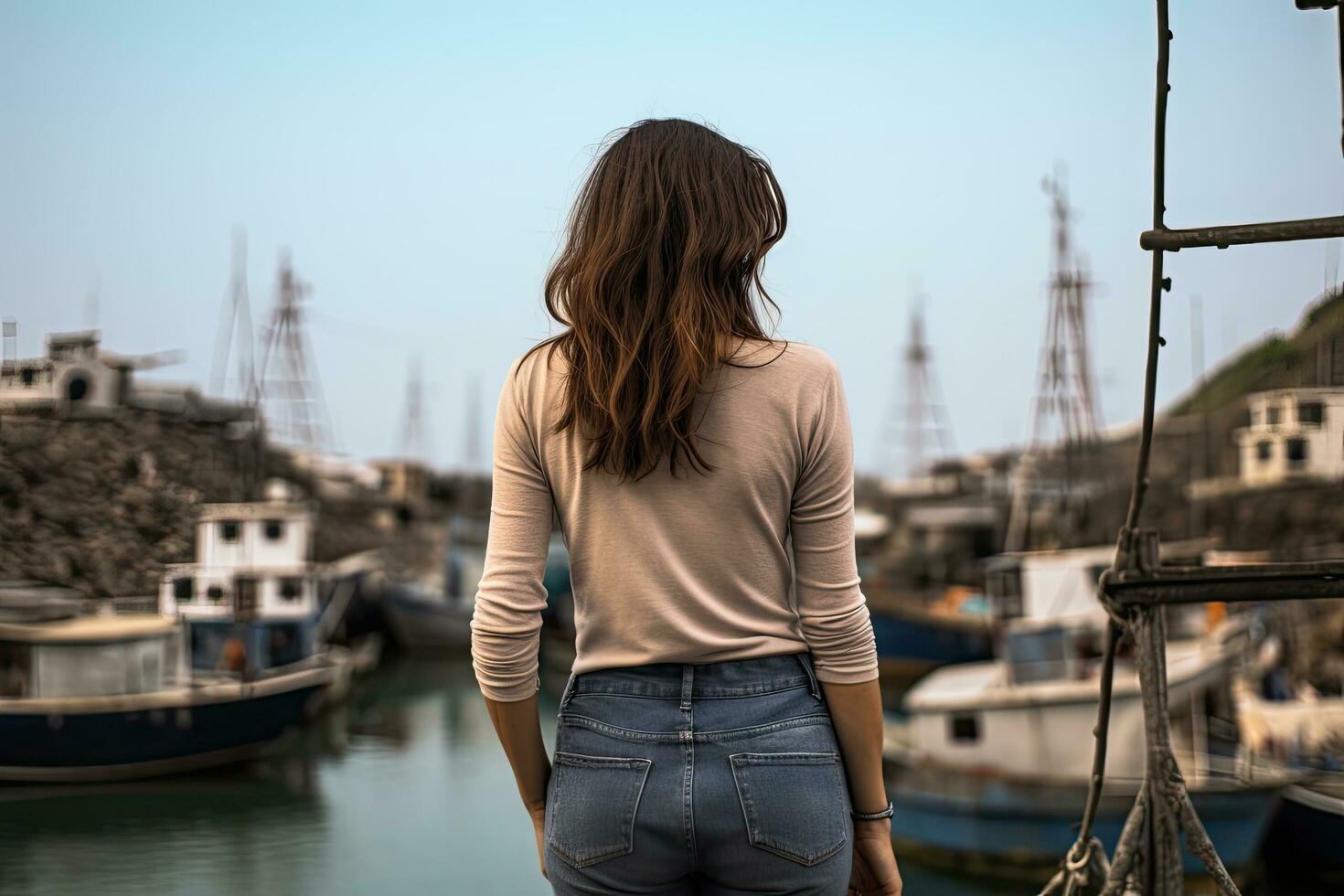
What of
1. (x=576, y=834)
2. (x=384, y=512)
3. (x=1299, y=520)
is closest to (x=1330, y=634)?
(x=1299, y=520)

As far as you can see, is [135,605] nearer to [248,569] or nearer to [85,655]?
[85,655]

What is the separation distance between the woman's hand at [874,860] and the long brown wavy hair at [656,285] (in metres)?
0.27

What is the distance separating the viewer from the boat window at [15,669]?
306 centimetres

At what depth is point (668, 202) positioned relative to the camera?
0.78 metres

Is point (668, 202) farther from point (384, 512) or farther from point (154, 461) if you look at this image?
point (384, 512)

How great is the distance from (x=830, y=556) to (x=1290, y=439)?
19.3 feet

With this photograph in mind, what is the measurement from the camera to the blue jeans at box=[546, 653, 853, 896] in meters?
0.74

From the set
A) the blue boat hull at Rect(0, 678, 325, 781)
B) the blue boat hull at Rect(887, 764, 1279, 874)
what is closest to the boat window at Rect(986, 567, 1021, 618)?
the blue boat hull at Rect(887, 764, 1279, 874)

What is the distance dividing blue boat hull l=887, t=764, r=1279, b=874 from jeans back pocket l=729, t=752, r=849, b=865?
5298 millimetres

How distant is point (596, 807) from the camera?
750 millimetres

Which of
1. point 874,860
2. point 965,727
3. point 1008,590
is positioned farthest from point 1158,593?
point 1008,590

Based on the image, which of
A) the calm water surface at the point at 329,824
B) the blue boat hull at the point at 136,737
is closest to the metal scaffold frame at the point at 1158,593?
the blue boat hull at the point at 136,737

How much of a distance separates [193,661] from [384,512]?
366 centimetres

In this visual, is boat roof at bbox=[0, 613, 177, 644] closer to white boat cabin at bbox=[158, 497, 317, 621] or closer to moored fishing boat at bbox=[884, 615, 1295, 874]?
white boat cabin at bbox=[158, 497, 317, 621]
